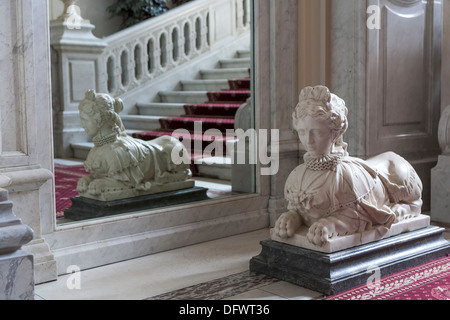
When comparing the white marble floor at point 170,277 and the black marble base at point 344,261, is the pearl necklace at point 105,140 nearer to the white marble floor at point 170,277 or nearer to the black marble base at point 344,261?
the white marble floor at point 170,277

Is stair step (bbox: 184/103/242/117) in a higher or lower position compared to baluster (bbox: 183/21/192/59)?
lower

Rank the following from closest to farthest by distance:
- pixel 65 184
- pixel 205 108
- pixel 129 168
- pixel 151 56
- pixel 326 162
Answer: pixel 326 162
pixel 65 184
pixel 129 168
pixel 151 56
pixel 205 108

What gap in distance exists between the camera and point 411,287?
3.72 meters

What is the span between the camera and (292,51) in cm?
552

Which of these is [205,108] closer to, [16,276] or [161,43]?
[161,43]

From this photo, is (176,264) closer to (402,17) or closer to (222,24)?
(222,24)

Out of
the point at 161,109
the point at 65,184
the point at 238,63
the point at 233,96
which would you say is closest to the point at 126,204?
the point at 65,184

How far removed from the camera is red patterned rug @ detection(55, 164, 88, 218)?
4.29 metres

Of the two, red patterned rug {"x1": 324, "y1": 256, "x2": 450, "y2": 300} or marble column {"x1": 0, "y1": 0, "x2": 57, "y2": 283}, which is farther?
marble column {"x1": 0, "y1": 0, "x2": 57, "y2": 283}

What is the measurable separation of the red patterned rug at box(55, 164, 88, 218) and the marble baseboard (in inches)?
45.6

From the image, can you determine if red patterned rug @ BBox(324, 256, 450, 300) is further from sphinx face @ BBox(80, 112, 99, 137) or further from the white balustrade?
the white balustrade

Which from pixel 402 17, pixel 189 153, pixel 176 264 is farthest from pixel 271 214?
pixel 402 17

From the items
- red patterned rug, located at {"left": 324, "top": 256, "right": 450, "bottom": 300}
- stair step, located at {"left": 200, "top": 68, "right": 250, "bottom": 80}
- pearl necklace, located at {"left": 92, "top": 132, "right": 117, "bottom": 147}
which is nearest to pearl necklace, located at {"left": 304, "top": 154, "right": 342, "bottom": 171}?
red patterned rug, located at {"left": 324, "top": 256, "right": 450, "bottom": 300}

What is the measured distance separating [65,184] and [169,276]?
105cm
